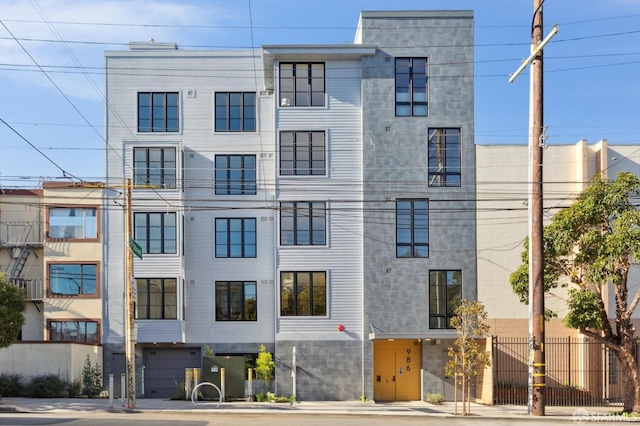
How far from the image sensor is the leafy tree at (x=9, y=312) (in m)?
28.4

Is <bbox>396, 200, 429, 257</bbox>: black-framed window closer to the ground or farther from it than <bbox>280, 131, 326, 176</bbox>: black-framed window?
closer to the ground

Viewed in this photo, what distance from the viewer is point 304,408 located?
29.8 meters

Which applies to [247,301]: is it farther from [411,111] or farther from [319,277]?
[411,111]

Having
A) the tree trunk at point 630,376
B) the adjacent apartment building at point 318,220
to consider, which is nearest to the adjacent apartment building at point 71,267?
the adjacent apartment building at point 318,220

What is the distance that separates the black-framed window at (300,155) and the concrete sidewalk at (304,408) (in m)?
10.6

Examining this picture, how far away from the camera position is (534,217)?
2634 cm

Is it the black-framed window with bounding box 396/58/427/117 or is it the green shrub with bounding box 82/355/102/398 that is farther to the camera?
the black-framed window with bounding box 396/58/427/117

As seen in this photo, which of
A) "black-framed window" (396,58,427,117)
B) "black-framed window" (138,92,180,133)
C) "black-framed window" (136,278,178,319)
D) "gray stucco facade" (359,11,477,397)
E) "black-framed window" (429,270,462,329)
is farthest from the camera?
"black-framed window" (138,92,180,133)

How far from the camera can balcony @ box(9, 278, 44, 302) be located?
37.4 meters

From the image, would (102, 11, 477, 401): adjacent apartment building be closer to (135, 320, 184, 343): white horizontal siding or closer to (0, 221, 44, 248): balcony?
(135, 320, 184, 343): white horizontal siding

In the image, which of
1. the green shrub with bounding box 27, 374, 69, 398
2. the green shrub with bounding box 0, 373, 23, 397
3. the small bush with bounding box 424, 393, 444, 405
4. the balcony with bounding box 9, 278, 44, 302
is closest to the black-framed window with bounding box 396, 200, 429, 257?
the small bush with bounding box 424, 393, 444, 405

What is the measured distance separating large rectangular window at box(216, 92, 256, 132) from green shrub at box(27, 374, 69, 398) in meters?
13.7

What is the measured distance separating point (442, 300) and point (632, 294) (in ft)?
28.3

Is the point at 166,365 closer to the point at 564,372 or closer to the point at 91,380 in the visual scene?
the point at 91,380
